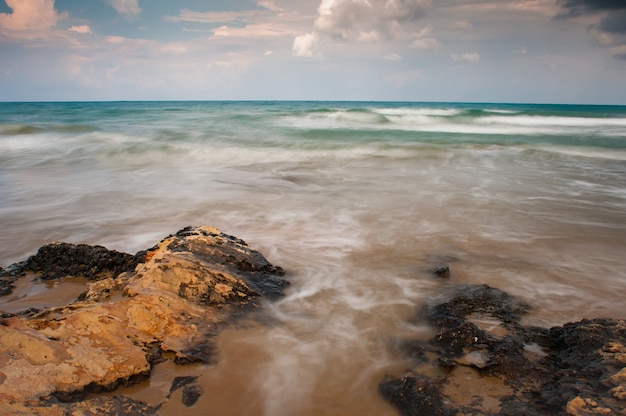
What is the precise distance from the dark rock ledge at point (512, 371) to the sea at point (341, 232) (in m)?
0.22

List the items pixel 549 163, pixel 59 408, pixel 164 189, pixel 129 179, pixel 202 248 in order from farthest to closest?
1. pixel 549 163
2. pixel 129 179
3. pixel 164 189
4. pixel 202 248
5. pixel 59 408

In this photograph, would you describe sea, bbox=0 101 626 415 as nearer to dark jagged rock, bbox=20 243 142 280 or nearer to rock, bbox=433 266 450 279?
rock, bbox=433 266 450 279

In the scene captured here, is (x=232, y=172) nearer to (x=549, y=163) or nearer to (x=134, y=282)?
(x=134, y=282)

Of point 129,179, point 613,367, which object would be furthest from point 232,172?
point 613,367

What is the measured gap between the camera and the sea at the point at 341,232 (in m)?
2.88

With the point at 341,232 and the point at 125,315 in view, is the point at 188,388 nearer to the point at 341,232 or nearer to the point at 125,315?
the point at 125,315

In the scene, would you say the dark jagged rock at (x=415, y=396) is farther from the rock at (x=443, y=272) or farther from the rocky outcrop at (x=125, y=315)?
the rock at (x=443, y=272)

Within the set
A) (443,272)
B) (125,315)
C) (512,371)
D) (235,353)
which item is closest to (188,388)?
(235,353)

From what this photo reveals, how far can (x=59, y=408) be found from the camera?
206 centimetres

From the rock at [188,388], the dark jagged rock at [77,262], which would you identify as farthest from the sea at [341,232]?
the dark jagged rock at [77,262]

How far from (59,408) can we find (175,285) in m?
1.29

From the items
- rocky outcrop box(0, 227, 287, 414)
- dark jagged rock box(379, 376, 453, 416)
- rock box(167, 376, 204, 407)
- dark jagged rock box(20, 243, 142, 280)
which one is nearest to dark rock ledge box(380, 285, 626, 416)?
dark jagged rock box(379, 376, 453, 416)

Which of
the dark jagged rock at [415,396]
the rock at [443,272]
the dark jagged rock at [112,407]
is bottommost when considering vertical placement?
the dark jagged rock at [415,396]

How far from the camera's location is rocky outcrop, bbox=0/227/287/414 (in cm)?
226
